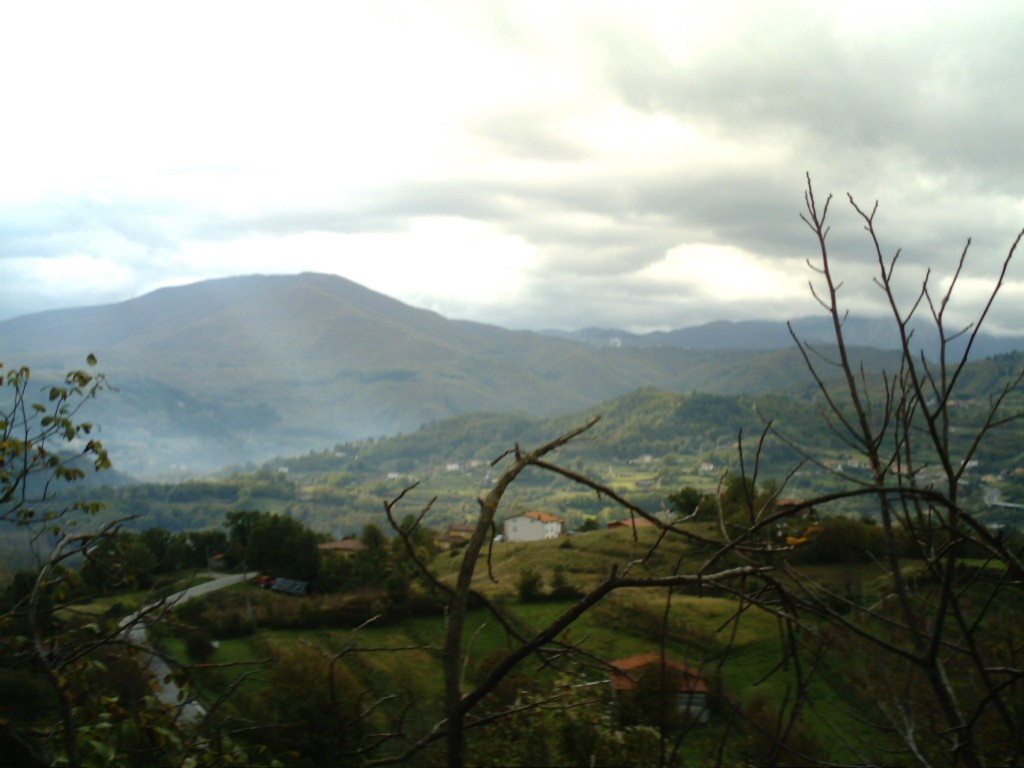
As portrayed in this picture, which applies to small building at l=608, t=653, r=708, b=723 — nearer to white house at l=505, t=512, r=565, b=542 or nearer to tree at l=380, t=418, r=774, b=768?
tree at l=380, t=418, r=774, b=768

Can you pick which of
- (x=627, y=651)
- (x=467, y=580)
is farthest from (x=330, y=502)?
(x=467, y=580)

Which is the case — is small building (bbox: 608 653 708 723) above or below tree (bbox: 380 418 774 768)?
below

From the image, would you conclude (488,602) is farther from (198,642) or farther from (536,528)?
(536,528)

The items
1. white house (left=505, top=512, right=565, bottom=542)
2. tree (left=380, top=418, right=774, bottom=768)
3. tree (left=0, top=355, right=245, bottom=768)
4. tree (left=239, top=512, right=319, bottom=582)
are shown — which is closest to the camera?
tree (left=380, top=418, right=774, bottom=768)

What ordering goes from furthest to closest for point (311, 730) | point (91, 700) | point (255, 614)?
point (255, 614) < point (311, 730) < point (91, 700)

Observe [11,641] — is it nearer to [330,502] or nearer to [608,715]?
[608,715]

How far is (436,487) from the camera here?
155m

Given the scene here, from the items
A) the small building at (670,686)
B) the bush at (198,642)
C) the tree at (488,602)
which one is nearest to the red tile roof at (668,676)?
the small building at (670,686)

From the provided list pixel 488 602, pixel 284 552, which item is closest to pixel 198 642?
pixel 488 602

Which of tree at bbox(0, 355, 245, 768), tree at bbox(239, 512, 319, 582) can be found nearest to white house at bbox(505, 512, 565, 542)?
tree at bbox(239, 512, 319, 582)

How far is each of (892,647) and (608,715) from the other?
251 inches

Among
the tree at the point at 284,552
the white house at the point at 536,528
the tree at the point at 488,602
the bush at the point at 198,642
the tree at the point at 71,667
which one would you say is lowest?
the white house at the point at 536,528

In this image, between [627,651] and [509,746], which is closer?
[509,746]

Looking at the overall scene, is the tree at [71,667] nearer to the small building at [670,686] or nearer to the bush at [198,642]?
the bush at [198,642]
